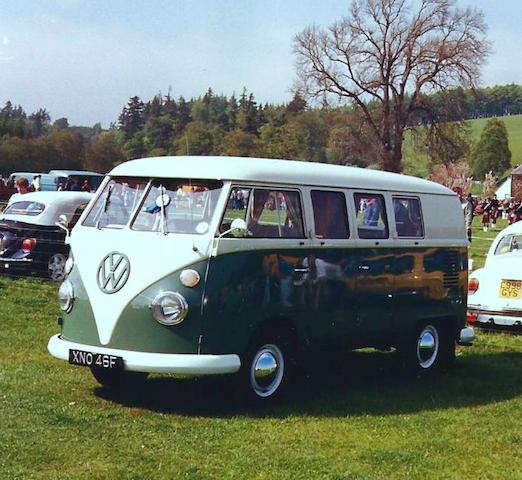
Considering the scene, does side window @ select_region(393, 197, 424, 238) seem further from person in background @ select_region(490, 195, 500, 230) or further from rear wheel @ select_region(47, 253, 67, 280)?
person in background @ select_region(490, 195, 500, 230)

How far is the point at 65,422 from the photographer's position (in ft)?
24.6

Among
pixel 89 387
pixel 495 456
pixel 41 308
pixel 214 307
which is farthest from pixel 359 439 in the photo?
pixel 41 308

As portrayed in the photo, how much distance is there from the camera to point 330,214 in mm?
9172

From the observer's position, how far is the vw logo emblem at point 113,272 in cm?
813

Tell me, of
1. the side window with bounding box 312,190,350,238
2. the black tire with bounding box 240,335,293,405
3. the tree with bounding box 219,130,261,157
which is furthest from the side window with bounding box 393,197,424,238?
the tree with bounding box 219,130,261,157

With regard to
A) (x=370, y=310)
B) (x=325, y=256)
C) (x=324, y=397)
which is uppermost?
(x=325, y=256)

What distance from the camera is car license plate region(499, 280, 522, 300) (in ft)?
42.8

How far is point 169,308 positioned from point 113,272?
68 cm

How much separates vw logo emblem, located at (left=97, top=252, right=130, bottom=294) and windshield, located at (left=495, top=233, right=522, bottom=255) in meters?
7.88

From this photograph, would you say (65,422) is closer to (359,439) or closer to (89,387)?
(89,387)

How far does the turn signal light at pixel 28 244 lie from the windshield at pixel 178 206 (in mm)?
9104

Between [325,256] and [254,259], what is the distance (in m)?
1.01

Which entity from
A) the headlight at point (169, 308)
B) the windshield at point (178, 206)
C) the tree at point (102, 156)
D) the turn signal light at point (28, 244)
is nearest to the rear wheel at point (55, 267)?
the turn signal light at point (28, 244)

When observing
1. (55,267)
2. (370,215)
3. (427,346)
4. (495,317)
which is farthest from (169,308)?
(55,267)
